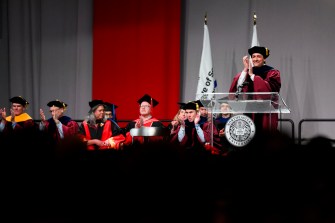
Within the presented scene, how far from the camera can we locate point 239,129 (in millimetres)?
4371

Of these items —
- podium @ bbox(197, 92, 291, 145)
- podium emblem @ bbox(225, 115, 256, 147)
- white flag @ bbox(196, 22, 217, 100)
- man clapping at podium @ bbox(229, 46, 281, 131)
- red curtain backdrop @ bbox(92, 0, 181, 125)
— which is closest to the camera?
podium emblem @ bbox(225, 115, 256, 147)

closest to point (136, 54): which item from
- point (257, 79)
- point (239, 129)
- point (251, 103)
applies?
point (257, 79)

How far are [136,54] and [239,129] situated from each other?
15.9ft

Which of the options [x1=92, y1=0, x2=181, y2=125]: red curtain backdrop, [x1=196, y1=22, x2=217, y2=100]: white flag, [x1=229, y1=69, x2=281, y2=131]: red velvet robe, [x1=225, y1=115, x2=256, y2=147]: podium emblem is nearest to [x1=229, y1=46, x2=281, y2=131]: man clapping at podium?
[x1=229, y1=69, x2=281, y2=131]: red velvet robe

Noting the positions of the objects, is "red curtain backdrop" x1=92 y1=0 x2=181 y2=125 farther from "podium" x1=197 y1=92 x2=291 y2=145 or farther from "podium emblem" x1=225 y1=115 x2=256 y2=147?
"podium emblem" x1=225 y1=115 x2=256 y2=147

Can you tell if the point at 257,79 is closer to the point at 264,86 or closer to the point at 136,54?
the point at 264,86

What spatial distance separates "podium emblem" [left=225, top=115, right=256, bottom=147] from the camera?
4273mm

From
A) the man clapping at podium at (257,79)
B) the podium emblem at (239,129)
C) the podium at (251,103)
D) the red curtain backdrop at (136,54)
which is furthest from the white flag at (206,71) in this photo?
the podium emblem at (239,129)

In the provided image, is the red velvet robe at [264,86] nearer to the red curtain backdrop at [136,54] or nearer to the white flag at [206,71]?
the white flag at [206,71]

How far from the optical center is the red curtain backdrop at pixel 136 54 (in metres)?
8.66

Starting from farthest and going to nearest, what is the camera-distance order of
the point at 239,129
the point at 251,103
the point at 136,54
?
1. the point at 136,54
2. the point at 251,103
3. the point at 239,129

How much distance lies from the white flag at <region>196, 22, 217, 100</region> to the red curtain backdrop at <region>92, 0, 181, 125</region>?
663mm

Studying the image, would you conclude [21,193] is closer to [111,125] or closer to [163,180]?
[163,180]

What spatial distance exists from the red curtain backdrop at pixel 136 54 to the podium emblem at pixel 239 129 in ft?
13.7
